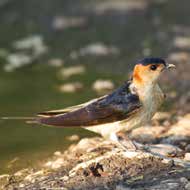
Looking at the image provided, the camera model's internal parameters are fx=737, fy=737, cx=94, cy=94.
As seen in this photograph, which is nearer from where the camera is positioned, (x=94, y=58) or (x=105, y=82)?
(x=105, y=82)

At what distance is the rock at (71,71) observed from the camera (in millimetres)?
8039

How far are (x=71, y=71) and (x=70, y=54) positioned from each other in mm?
762

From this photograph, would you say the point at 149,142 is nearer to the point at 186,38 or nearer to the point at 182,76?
the point at 182,76

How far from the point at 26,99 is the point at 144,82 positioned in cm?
245

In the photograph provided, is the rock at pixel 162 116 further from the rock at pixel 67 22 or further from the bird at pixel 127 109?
the rock at pixel 67 22

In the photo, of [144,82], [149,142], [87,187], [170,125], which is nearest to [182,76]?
[170,125]

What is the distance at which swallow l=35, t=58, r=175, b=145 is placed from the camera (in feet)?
16.5

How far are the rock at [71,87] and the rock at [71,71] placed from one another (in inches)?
16.5

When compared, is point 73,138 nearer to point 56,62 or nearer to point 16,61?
point 56,62

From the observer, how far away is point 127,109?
16.4ft

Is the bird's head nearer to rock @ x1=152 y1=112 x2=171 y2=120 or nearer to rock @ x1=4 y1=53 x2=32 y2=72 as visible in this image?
rock @ x1=152 y1=112 x2=171 y2=120

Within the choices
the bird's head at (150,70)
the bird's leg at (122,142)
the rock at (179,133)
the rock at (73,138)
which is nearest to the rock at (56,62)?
the rock at (73,138)

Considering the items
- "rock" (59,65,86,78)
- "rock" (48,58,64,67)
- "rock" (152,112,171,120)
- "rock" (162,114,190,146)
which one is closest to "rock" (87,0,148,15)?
"rock" (48,58,64,67)

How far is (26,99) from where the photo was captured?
7258mm
